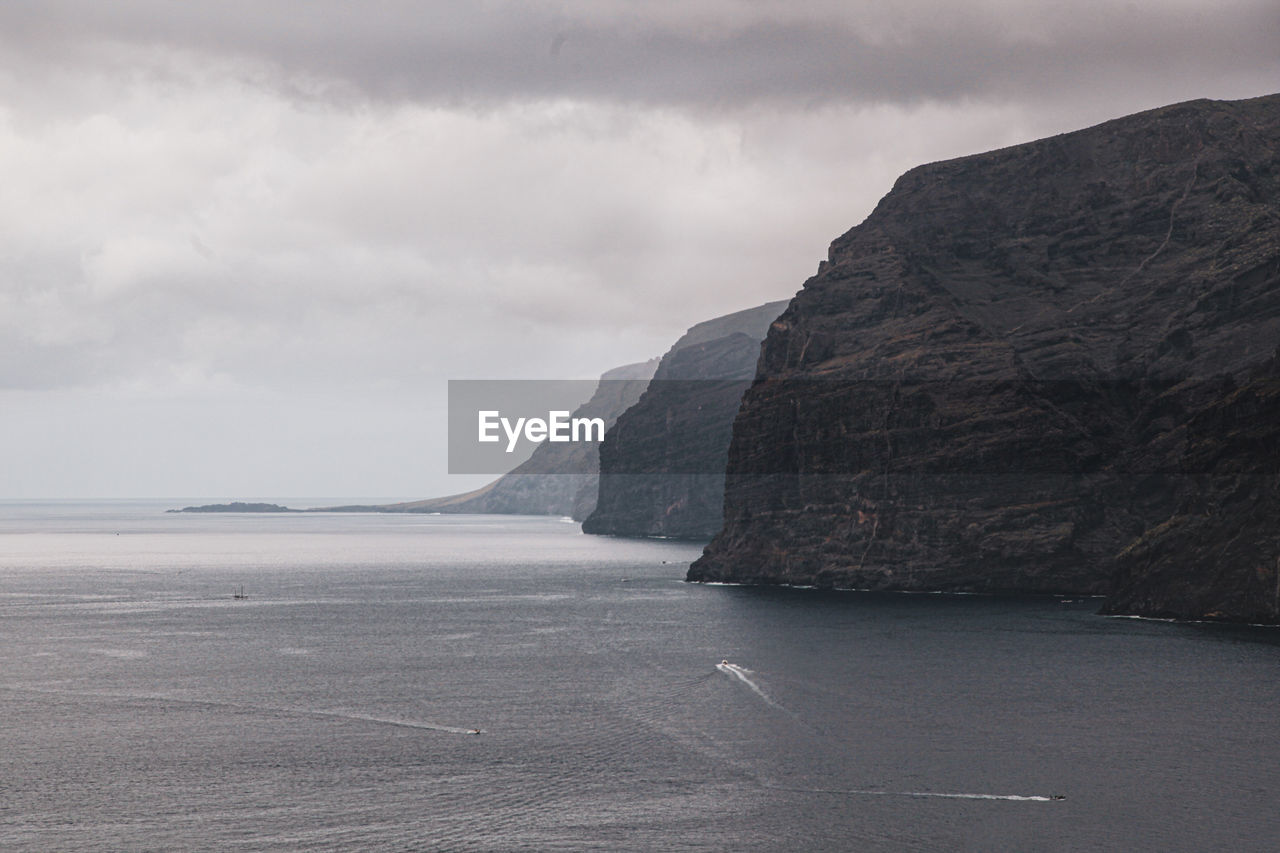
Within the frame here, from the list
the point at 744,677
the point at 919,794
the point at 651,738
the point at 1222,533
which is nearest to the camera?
the point at 919,794

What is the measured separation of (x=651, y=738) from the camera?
9119cm

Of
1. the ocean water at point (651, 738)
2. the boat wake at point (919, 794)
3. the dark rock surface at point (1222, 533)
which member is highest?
the dark rock surface at point (1222, 533)

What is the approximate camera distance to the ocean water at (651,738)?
6856 cm

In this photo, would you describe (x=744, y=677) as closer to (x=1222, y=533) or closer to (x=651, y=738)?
(x=651, y=738)

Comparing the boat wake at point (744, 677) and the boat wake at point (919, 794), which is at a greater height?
the boat wake at point (744, 677)

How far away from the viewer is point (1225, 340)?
193 m


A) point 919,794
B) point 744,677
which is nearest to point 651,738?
point 919,794

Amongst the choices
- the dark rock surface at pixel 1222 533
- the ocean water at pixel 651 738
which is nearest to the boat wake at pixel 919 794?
the ocean water at pixel 651 738

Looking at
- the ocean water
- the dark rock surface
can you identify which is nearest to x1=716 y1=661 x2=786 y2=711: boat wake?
the ocean water

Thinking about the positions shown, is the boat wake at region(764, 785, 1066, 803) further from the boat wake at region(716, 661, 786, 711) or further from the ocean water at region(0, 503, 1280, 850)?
the boat wake at region(716, 661, 786, 711)

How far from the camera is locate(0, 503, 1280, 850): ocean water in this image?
68.6m

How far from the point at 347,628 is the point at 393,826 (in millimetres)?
100648

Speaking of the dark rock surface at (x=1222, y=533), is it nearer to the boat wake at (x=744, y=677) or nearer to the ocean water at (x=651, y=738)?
the ocean water at (x=651, y=738)

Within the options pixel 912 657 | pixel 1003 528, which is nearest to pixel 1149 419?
pixel 1003 528
